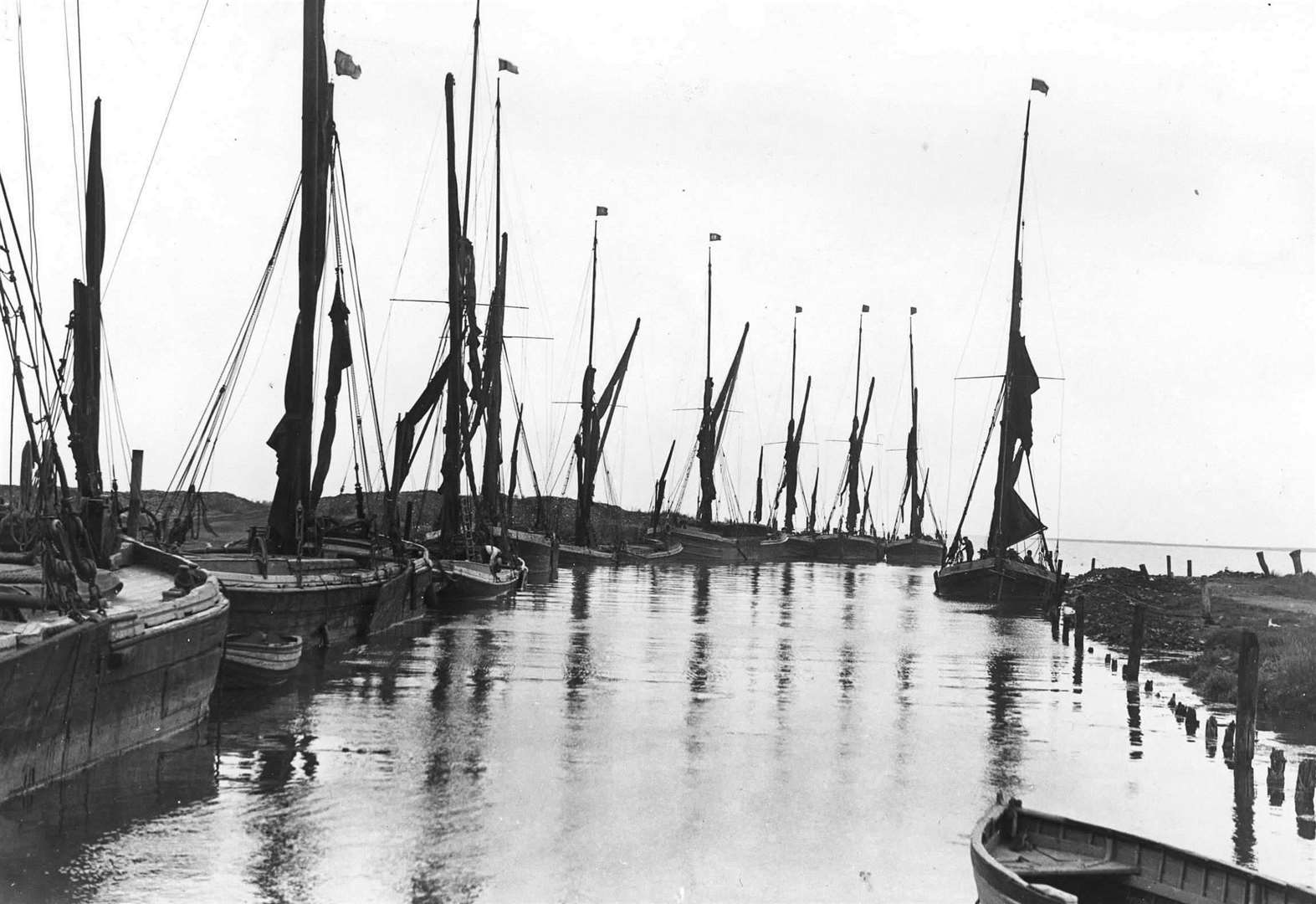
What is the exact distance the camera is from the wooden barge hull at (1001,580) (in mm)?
57594

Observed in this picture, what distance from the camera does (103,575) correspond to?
18594mm

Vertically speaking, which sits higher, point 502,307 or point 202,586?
point 502,307

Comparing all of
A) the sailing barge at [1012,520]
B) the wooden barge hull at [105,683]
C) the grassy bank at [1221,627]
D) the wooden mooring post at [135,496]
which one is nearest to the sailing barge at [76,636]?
the wooden barge hull at [105,683]

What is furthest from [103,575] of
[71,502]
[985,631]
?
[985,631]

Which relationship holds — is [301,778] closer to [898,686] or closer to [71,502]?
[71,502]

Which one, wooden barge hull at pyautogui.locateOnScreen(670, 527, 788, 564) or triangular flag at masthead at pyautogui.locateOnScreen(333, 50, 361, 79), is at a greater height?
triangular flag at masthead at pyautogui.locateOnScreen(333, 50, 361, 79)

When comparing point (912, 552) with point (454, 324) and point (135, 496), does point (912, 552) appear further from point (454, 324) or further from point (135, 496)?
point (135, 496)

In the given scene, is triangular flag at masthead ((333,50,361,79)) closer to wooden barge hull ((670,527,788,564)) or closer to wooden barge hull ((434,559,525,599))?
wooden barge hull ((434,559,525,599))

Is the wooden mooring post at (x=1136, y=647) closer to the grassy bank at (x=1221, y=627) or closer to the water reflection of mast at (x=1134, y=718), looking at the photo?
the water reflection of mast at (x=1134, y=718)

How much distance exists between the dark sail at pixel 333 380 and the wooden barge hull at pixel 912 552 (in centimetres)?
8364

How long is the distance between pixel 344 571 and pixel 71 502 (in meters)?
14.4

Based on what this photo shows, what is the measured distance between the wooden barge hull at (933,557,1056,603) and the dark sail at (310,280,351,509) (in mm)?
35079

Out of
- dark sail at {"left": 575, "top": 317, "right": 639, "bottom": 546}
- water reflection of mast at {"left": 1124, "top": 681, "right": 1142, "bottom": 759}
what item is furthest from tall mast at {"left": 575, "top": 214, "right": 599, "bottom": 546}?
water reflection of mast at {"left": 1124, "top": 681, "right": 1142, "bottom": 759}

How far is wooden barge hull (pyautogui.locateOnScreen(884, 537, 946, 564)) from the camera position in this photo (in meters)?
109
